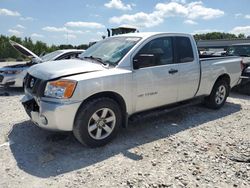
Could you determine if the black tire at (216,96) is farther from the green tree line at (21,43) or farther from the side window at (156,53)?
the green tree line at (21,43)

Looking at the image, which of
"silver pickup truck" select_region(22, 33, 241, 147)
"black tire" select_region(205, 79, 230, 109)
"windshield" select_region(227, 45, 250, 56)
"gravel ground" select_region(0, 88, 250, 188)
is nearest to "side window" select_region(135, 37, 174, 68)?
"silver pickup truck" select_region(22, 33, 241, 147)

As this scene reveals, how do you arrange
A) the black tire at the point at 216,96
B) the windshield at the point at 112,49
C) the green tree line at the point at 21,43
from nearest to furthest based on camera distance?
1. the windshield at the point at 112,49
2. the black tire at the point at 216,96
3. the green tree line at the point at 21,43

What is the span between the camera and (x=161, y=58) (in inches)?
193

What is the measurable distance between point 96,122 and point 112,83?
0.67 metres

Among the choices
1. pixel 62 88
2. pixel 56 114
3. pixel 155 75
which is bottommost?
pixel 56 114

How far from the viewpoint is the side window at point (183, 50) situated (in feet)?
17.1

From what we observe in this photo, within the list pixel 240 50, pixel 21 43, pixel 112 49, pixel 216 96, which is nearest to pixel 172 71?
pixel 112 49

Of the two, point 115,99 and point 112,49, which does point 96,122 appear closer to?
point 115,99

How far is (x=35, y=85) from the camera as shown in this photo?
407 centimetres

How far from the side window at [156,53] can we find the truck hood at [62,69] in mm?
716

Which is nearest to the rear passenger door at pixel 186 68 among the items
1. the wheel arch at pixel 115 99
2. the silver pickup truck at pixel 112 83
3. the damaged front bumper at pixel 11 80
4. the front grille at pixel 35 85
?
the silver pickup truck at pixel 112 83

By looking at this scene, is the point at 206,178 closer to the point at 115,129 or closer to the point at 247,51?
the point at 115,129

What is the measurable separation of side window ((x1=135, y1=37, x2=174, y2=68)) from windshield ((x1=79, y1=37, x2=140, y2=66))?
0.25 m

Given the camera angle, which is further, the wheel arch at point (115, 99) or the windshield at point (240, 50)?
the windshield at point (240, 50)
